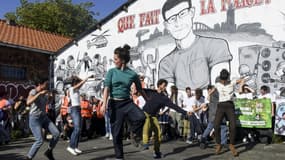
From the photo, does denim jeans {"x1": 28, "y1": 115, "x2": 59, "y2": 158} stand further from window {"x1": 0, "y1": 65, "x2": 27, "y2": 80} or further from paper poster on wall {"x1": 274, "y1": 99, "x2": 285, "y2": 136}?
window {"x1": 0, "y1": 65, "x2": 27, "y2": 80}

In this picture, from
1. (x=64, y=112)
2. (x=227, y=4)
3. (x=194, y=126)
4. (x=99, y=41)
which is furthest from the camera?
(x=99, y=41)

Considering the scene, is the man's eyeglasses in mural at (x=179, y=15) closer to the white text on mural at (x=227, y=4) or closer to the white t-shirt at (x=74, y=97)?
the white text on mural at (x=227, y=4)

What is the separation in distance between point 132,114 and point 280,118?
605cm

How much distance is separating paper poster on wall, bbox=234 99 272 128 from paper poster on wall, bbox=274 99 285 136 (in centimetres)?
20

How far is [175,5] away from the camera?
13.9 metres

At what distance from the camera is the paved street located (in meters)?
8.66

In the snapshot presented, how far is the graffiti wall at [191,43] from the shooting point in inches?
456

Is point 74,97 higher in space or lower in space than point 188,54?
lower

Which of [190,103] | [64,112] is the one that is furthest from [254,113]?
[64,112]

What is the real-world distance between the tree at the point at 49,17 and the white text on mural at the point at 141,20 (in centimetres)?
2145

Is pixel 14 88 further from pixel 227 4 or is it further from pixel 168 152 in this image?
pixel 227 4

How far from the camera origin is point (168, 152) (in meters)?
9.48

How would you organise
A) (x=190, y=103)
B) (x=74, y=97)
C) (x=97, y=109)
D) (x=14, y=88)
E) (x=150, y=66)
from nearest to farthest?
(x=74, y=97) < (x=190, y=103) < (x=97, y=109) < (x=150, y=66) < (x=14, y=88)

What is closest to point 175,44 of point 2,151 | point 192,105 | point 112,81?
point 192,105
